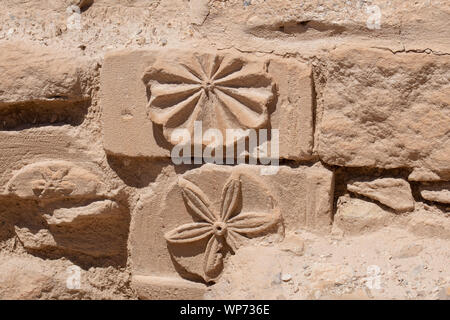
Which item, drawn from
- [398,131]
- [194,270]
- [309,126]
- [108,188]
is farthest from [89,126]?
[398,131]

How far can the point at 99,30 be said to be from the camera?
1.71 meters

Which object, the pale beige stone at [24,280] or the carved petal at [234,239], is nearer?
the carved petal at [234,239]

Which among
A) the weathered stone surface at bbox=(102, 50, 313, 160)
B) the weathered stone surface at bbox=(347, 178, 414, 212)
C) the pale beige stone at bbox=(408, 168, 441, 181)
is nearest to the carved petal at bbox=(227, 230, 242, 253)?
the weathered stone surface at bbox=(102, 50, 313, 160)

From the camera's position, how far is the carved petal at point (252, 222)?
1578mm

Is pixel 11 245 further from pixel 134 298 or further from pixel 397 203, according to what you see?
pixel 397 203

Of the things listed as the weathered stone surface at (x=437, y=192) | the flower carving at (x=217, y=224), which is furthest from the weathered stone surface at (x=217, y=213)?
the weathered stone surface at (x=437, y=192)

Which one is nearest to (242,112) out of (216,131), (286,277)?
(216,131)

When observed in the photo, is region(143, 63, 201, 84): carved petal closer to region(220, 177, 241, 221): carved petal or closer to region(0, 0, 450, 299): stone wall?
region(0, 0, 450, 299): stone wall

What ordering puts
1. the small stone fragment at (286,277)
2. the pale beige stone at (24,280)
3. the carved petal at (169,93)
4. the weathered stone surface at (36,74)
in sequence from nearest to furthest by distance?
the small stone fragment at (286,277) → the carved petal at (169,93) → the weathered stone surface at (36,74) → the pale beige stone at (24,280)

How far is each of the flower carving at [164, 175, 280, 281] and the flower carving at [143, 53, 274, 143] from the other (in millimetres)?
148

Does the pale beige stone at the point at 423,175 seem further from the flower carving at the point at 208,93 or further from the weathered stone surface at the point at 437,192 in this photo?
the flower carving at the point at 208,93

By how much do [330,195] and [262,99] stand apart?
29 centimetres

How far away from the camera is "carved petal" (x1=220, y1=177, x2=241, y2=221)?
159 cm

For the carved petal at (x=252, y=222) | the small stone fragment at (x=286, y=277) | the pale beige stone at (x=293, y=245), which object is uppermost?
the carved petal at (x=252, y=222)
